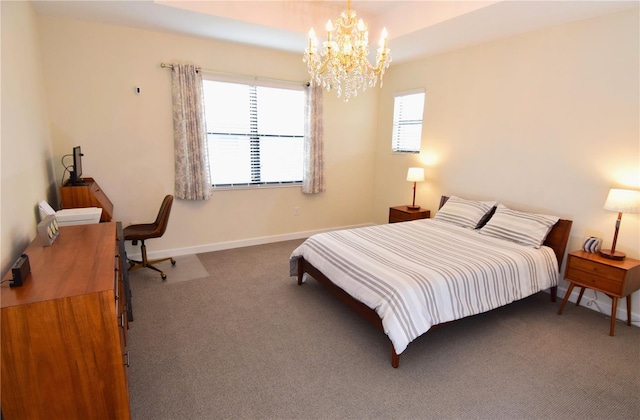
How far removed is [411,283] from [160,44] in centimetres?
381

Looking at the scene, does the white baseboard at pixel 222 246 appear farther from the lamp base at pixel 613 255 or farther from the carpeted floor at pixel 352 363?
the lamp base at pixel 613 255

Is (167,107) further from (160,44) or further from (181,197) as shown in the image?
(181,197)

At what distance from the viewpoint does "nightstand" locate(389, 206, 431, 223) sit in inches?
181

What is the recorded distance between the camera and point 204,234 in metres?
4.53

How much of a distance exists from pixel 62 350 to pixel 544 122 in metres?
4.26

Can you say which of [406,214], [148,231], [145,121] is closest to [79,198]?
[148,231]

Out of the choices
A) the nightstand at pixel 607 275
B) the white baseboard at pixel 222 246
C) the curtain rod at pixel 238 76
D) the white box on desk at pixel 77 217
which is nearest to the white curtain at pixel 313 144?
the curtain rod at pixel 238 76

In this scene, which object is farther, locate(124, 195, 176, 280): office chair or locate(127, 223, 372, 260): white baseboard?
locate(127, 223, 372, 260): white baseboard

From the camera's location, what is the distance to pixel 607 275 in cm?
271

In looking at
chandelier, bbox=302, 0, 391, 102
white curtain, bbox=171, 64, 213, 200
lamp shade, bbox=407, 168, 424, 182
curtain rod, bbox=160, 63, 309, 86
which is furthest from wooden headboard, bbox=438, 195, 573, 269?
white curtain, bbox=171, 64, 213, 200

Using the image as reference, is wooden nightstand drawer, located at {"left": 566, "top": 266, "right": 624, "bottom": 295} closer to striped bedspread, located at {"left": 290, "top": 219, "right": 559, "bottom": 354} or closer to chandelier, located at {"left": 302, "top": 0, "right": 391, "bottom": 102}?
striped bedspread, located at {"left": 290, "top": 219, "right": 559, "bottom": 354}

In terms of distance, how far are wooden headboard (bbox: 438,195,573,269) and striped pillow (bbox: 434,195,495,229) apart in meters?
0.67

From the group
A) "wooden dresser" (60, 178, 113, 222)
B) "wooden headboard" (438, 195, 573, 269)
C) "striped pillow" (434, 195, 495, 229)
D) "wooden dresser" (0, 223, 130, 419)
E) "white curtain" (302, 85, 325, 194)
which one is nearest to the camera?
"wooden dresser" (0, 223, 130, 419)

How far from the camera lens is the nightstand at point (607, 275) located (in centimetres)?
263
